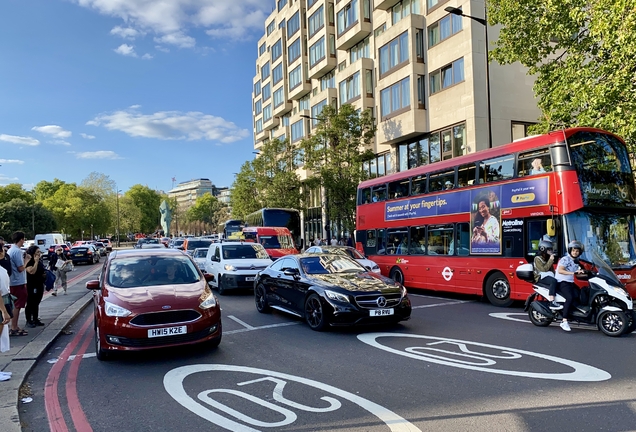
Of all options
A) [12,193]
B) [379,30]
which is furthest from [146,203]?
[379,30]

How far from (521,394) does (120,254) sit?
693 cm

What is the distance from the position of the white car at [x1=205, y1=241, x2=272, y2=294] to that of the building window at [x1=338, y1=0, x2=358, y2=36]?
2478 centimetres

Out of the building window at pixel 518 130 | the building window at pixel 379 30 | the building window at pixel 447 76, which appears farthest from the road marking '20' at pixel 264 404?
the building window at pixel 379 30

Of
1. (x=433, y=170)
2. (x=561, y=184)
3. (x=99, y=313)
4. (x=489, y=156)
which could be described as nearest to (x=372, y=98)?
(x=433, y=170)

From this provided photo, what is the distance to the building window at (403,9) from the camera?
2908 centimetres

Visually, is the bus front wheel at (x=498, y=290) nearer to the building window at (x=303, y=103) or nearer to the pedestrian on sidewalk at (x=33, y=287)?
the pedestrian on sidewalk at (x=33, y=287)

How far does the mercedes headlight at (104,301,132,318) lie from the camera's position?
6820 mm

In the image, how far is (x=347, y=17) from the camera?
121 ft

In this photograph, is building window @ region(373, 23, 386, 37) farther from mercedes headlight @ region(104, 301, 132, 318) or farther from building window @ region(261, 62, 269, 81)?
mercedes headlight @ region(104, 301, 132, 318)

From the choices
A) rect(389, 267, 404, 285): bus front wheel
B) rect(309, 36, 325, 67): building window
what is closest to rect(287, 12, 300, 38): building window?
rect(309, 36, 325, 67): building window

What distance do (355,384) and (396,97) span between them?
26.5 meters

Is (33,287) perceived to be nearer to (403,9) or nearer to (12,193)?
(403,9)

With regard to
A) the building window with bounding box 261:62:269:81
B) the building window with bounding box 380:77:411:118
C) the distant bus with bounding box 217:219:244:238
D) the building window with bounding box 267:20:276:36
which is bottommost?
the distant bus with bounding box 217:219:244:238

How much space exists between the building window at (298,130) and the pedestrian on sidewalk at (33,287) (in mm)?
37994
